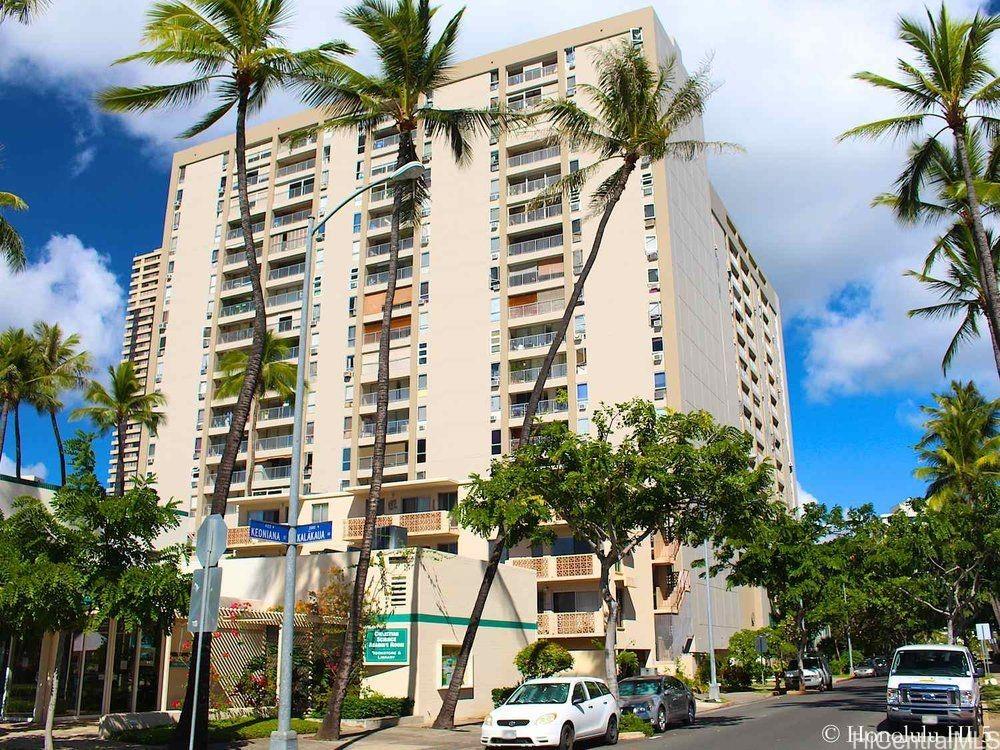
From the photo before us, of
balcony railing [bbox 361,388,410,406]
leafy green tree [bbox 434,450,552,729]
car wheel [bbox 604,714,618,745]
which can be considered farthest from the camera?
balcony railing [bbox 361,388,410,406]

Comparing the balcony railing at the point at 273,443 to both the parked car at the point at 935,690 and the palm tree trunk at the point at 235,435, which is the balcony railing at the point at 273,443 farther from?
the parked car at the point at 935,690

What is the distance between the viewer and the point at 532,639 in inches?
1273

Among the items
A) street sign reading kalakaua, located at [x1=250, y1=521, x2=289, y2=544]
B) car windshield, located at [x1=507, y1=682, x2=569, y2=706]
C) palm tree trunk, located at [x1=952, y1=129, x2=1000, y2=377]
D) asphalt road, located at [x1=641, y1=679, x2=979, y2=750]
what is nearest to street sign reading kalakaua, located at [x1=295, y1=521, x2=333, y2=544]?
street sign reading kalakaua, located at [x1=250, y1=521, x2=289, y2=544]

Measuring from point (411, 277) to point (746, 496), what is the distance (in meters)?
35.6

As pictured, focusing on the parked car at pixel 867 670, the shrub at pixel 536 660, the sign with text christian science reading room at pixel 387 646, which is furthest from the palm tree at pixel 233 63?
the parked car at pixel 867 670

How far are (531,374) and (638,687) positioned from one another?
2651 centimetres

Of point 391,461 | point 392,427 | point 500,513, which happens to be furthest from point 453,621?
point 392,427

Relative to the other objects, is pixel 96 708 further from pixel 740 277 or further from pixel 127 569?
pixel 740 277

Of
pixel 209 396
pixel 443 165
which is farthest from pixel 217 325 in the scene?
pixel 443 165

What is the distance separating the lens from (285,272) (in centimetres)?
5969

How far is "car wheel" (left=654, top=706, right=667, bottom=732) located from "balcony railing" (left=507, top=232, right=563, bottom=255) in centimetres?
3206

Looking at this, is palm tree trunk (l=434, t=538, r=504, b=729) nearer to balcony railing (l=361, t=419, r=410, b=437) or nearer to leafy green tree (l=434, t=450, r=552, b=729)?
leafy green tree (l=434, t=450, r=552, b=729)

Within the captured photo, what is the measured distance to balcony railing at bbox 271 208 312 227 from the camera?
60219 mm

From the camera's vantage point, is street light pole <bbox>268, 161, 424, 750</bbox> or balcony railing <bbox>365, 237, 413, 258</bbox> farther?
balcony railing <bbox>365, 237, 413, 258</bbox>
